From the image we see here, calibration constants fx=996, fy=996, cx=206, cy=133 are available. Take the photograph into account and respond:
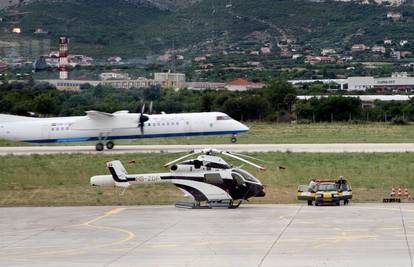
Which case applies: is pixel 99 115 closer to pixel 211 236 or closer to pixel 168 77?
pixel 211 236

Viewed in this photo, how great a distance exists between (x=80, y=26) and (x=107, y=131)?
212ft

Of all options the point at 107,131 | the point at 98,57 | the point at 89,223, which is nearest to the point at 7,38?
the point at 98,57

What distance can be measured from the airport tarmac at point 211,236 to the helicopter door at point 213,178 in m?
1.01

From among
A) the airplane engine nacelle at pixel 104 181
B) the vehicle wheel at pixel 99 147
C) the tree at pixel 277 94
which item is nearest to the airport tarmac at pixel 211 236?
A: the airplane engine nacelle at pixel 104 181

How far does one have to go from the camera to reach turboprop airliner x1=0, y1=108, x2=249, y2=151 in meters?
59.3

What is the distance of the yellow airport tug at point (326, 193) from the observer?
35.5 metres

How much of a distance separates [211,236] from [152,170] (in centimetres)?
1939

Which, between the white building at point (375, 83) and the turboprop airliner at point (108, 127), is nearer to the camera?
the turboprop airliner at point (108, 127)

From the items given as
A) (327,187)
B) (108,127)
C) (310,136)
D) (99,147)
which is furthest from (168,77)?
(327,187)

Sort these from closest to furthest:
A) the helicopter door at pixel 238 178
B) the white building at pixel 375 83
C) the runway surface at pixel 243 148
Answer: the helicopter door at pixel 238 178 → the runway surface at pixel 243 148 → the white building at pixel 375 83

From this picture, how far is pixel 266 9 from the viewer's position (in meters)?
175

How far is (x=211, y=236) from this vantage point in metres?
27.4

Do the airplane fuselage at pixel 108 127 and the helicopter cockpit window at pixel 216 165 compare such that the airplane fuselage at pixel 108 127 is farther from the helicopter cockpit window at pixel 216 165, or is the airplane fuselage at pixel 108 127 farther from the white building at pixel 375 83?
the white building at pixel 375 83

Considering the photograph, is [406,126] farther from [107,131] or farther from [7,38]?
[7,38]
